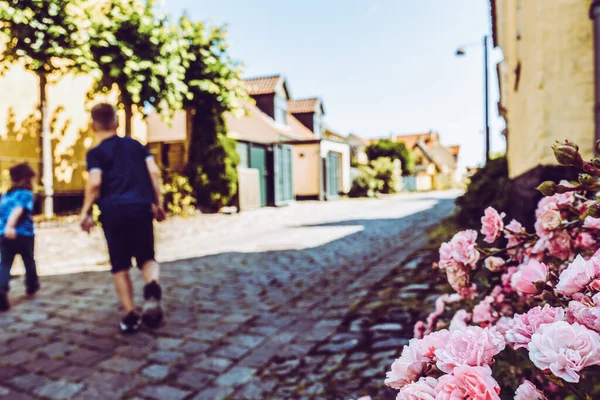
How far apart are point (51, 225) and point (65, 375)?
8012 mm

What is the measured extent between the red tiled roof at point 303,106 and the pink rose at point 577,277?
2516cm

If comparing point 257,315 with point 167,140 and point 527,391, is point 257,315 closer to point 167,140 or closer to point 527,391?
point 527,391

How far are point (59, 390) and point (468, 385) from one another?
8.74ft

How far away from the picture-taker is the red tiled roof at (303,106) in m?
25.6

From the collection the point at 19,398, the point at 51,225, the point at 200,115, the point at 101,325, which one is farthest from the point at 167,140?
the point at 19,398

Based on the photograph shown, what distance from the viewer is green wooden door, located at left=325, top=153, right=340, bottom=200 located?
23.1 metres

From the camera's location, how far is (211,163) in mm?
13812

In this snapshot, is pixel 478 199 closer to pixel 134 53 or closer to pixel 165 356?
pixel 165 356

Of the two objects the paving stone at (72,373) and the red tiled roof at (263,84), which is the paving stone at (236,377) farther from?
the red tiled roof at (263,84)

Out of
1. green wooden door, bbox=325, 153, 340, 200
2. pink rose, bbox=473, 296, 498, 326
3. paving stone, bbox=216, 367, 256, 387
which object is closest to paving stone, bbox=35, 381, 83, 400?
paving stone, bbox=216, 367, 256, 387

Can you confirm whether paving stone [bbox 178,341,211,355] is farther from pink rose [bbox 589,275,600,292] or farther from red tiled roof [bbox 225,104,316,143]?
red tiled roof [bbox 225,104,316,143]

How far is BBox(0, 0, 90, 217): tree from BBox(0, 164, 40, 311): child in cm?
527

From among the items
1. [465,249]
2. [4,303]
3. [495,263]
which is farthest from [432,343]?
[4,303]

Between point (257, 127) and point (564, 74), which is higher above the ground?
point (257, 127)
